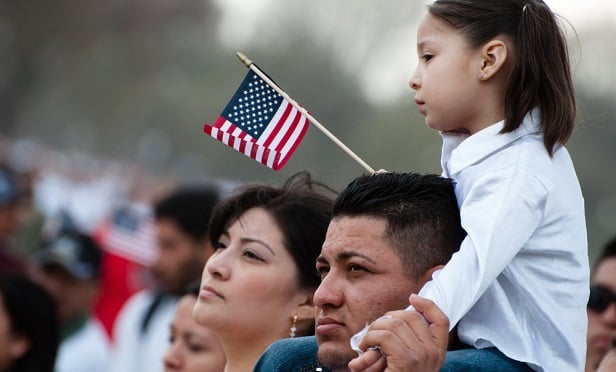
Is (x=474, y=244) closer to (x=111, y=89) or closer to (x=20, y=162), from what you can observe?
(x=20, y=162)

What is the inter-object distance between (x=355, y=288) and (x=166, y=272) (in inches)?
180

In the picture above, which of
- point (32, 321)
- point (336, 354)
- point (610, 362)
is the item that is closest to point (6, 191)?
point (32, 321)

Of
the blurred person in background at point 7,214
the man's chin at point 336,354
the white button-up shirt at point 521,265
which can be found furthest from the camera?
the blurred person in background at point 7,214

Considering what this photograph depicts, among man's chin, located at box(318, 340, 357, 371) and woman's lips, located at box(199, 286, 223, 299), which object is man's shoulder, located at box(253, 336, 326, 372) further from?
woman's lips, located at box(199, 286, 223, 299)

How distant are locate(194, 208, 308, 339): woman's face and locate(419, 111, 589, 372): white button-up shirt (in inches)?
53.4

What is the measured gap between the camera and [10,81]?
38.7 m

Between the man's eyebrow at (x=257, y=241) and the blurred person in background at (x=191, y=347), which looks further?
the blurred person in background at (x=191, y=347)

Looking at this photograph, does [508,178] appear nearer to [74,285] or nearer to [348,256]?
[348,256]

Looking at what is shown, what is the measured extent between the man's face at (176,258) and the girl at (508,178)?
4.26 metres

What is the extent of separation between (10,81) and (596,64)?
30.7 meters

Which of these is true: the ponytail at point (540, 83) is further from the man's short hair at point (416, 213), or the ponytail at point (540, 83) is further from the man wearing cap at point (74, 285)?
the man wearing cap at point (74, 285)

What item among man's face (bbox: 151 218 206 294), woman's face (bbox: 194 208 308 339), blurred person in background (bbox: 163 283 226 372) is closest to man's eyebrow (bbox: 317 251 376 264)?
woman's face (bbox: 194 208 308 339)

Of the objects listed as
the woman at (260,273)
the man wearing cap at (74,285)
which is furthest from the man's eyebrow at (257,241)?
the man wearing cap at (74,285)

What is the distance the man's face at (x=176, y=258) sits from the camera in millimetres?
8320
